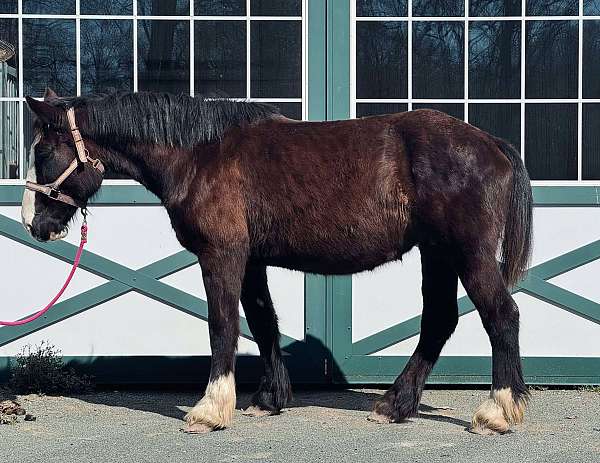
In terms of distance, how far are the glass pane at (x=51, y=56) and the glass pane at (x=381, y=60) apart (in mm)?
1913

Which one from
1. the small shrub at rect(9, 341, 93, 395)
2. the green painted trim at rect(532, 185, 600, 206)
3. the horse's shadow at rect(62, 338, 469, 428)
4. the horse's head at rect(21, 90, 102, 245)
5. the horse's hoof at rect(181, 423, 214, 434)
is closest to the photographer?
the horse's hoof at rect(181, 423, 214, 434)

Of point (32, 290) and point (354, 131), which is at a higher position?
point (354, 131)

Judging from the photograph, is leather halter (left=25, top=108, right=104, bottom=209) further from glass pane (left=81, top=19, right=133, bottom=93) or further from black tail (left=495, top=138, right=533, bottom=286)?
black tail (left=495, top=138, right=533, bottom=286)

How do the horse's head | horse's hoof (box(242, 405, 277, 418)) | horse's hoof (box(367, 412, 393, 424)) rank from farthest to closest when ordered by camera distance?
horse's hoof (box(242, 405, 277, 418))
horse's hoof (box(367, 412, 393, 424))
the horse's head

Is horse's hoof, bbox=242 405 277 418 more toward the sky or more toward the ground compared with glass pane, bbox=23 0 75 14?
more toward the ground

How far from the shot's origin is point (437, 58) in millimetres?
6801

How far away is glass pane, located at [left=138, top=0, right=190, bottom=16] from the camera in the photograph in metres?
6.81

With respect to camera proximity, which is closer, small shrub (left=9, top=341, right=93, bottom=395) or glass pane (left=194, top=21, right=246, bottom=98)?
small shrub (left=9, top=341, right=93, bottom=395)

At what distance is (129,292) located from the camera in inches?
267

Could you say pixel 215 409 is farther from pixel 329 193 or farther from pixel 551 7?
pixel 551 7

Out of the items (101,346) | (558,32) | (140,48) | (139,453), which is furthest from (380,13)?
(139,453)

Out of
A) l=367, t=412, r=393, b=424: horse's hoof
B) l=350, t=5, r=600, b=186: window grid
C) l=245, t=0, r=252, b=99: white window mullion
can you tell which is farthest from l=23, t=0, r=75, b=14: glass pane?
l=367, t=412, r=393, b=424: horse's hoof

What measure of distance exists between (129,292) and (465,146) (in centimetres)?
258

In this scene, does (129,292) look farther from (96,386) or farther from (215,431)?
(215,431)
